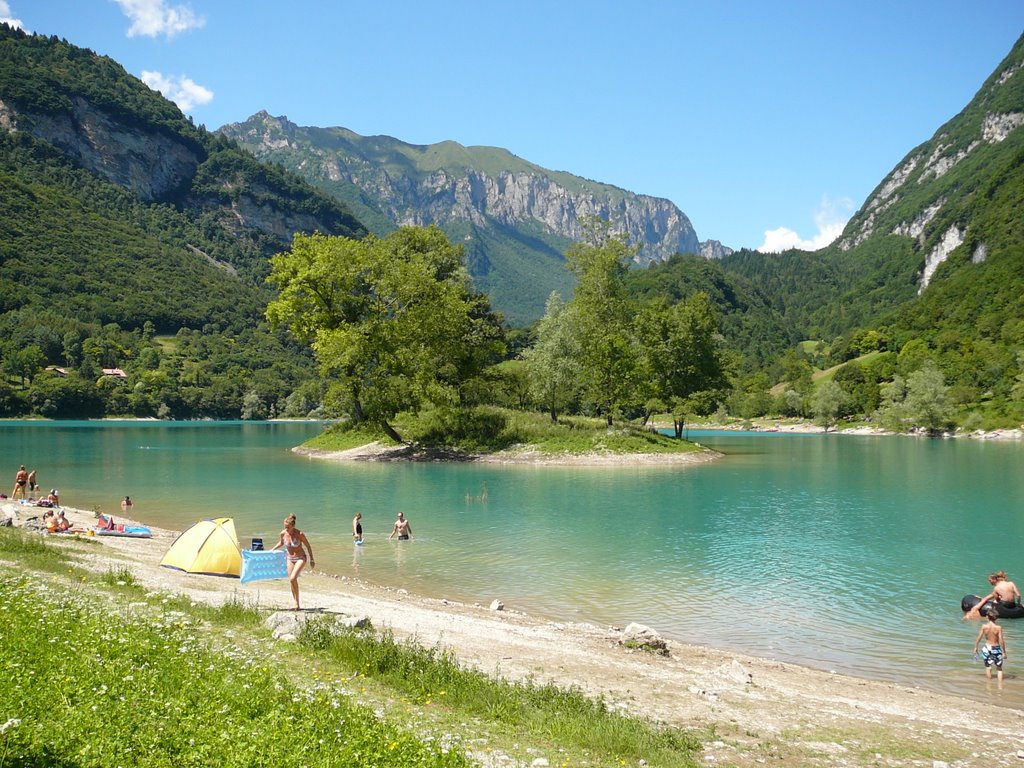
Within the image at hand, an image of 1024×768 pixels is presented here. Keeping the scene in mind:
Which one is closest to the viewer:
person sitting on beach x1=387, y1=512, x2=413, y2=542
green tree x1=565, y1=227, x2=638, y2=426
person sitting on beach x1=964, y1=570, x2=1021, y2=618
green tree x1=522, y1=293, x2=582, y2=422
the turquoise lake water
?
the turquoise lake water

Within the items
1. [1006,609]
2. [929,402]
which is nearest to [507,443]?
[1006,609]

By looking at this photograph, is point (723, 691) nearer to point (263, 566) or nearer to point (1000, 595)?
point (1000, 595)

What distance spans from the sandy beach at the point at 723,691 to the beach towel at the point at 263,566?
0.41 meters

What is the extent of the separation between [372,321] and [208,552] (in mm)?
45880

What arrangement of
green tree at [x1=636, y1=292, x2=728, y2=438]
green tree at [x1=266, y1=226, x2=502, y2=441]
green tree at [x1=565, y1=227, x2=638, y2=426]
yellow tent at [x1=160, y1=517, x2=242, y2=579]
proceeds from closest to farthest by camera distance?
yellow tent at [x1=160, y1=517, x2=242, y2=579] → green tree at [x1=266, y1=226, x2=502, y2=441] → green tree at [x1=565, y1=227, x2=638, y2=426] → green tree at [x1=636, y1=292, x2=728, y2=438]

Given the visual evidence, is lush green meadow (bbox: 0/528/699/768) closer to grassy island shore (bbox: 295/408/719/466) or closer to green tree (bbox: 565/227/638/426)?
grassy island shore (bbox: 295/408/719/466)

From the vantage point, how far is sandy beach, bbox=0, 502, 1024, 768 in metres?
9.62

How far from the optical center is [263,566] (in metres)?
18.7

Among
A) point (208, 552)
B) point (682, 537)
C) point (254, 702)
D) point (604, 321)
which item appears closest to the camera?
point (254, 702)

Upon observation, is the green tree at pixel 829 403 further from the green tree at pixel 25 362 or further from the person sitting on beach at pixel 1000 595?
the green tree at pixel 25 362

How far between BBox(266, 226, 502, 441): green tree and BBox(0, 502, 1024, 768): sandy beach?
1801 inches

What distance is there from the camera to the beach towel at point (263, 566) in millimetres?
18656

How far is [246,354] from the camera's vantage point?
651 ft

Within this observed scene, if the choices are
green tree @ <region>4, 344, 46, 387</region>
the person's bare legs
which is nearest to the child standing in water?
the person's bare legs
